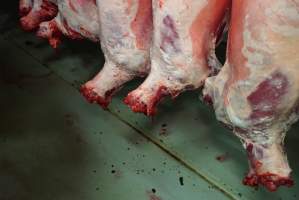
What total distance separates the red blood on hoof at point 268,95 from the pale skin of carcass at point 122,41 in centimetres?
29

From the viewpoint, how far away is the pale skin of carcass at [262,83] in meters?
0.76

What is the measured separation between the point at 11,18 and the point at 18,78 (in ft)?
1.26

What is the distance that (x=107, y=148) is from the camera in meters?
1.27

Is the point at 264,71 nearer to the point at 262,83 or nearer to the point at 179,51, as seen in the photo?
the point at 262,83

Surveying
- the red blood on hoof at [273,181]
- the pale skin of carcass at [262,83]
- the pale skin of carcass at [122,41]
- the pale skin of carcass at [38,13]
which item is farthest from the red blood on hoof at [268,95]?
the pale skin of carcass at [38,13]

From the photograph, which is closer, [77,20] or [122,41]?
[122,41]

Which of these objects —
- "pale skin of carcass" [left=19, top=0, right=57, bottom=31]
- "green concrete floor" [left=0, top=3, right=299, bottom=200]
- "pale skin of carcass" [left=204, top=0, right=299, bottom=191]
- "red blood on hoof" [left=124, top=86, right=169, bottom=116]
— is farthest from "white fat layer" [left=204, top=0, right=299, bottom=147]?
"pale skin of carcass" [left=19, top=0, right=57, bottom=31]

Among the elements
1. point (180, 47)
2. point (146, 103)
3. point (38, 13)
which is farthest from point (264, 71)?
point (38, 13)

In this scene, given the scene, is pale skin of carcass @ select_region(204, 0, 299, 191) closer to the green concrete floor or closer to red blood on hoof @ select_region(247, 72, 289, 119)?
red blood on hoof @ select_region(247, 72, 289, 119)

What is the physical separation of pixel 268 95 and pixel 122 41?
35 centimetres

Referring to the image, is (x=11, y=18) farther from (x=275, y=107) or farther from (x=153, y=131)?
(x=275, y=107)

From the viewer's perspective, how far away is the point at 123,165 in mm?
1227

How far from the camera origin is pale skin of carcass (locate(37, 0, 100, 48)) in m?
1.12

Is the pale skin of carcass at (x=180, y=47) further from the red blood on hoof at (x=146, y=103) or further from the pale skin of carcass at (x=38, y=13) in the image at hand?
the pale skin of carcass at (x=38, y=13)
